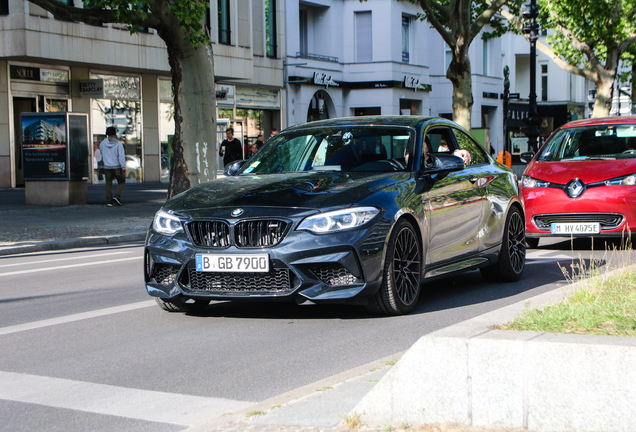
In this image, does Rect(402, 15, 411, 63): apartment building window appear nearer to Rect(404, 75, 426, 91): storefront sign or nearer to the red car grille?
Rect(404, 75, 426, 91): storefront sign

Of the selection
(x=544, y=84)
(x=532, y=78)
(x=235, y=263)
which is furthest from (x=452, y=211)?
(x=544, y=84)

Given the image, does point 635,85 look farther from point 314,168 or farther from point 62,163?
point 314,168

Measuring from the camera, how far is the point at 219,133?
3688 cm

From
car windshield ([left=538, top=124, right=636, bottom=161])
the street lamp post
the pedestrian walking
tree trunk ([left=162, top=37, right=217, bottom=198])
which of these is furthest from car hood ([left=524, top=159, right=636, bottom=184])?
the street lamp post

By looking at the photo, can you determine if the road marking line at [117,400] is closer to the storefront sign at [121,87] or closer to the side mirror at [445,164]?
the side mirror at [445,164]

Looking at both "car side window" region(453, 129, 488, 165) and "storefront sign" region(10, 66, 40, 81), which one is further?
"storefront sign" region(10, 66, 40, 81)

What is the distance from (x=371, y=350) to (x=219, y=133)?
A: 31672 millimetres

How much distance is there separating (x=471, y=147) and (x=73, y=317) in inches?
163

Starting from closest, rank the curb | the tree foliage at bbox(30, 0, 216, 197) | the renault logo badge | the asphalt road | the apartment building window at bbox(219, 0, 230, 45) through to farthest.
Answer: the asphalt road < the renault logo badge < the curb < the tree foliage at bbox(30, 0, 216, 197) < the apartment building window at bbox(219, 0, 230, 45)

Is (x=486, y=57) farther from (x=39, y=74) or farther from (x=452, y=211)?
(x=452, y=211)

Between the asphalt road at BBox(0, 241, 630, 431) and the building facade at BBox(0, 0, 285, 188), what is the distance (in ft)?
62.1

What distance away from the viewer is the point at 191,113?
731 inches

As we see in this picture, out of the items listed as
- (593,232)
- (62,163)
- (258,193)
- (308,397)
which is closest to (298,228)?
(258,193)

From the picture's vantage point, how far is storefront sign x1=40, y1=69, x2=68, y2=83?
93.3 feet
